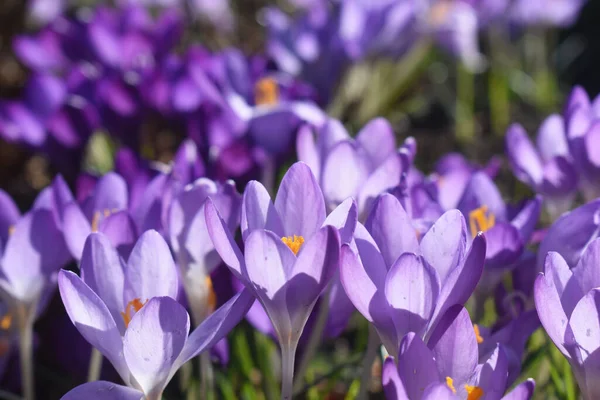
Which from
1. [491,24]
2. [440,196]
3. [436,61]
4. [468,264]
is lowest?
[436,61]

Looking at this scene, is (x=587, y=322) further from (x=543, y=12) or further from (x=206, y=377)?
(x=543, y=12)

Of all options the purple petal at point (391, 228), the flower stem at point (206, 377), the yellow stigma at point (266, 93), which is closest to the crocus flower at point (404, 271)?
the purple petal at point (391, 228)

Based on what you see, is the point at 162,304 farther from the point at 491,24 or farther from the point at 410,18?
the point at 491,24

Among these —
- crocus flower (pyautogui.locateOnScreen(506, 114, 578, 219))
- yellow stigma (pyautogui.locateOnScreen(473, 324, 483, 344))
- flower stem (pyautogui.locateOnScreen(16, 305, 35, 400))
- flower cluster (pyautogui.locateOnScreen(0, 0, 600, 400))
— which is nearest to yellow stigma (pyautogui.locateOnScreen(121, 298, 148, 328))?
flower cluster (pyautogui.locateOnScreen(0, 0, 600, 400))

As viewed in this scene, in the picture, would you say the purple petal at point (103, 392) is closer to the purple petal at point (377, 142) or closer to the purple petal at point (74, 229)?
the purple petal at point (74, 229)

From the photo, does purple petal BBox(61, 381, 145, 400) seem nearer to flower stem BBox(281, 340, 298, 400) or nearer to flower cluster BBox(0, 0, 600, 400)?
flower cluster BBox(0, 0, 600, 400)

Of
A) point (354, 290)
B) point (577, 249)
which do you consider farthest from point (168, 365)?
point (577, 249)
